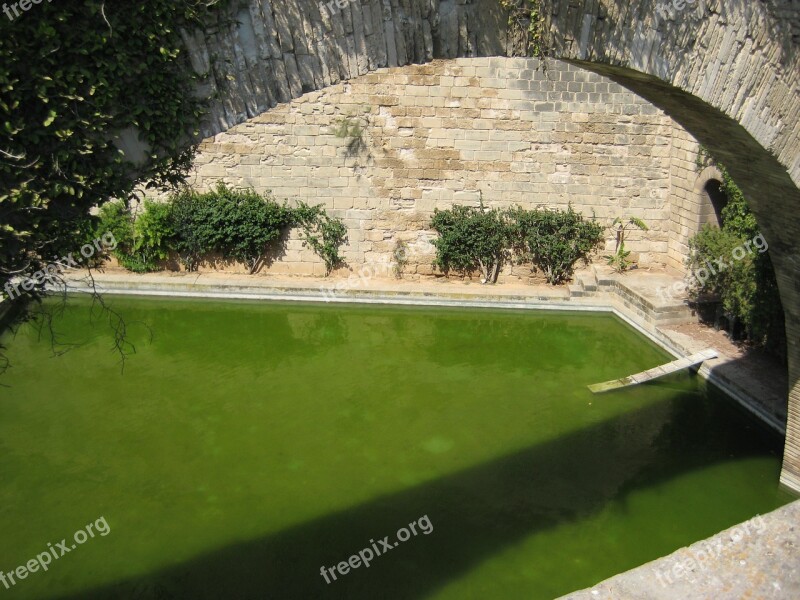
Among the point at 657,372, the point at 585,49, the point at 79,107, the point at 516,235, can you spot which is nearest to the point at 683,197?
the point at 516,235

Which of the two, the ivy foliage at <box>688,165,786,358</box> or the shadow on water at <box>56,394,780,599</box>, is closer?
the shadow on water at <box>56,394,780,599</box>

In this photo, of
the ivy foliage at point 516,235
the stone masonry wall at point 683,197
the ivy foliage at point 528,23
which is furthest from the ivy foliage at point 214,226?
the ivy foliage at point 528,23

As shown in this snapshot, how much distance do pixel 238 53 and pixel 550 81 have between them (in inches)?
287

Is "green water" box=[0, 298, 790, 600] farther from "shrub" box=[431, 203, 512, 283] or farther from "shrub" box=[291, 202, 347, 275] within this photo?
"shrub" box=[291, 202, 347, 275]

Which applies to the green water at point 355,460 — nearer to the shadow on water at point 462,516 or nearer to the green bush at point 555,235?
the shadow on water at point 462,516

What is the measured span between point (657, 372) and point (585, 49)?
487 centimetres

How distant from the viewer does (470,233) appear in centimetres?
1093

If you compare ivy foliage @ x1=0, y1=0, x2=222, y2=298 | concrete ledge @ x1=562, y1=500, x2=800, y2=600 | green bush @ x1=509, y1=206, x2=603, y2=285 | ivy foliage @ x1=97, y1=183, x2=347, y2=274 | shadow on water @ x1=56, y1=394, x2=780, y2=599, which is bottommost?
shadow on water @ x1=56, y1=394, x2=780, y2=599

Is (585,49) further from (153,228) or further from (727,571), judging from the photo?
(153,228)

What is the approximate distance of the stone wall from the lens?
34.0 feet

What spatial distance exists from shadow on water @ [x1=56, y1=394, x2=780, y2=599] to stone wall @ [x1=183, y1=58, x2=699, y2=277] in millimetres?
4146

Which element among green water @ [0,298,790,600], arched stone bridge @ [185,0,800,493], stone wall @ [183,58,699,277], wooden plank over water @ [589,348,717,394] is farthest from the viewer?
stone wall @ [183,58,699,277]

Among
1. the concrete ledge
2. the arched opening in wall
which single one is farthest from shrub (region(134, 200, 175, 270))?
the concrete ledge

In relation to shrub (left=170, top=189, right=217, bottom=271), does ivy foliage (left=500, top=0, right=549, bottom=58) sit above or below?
above
